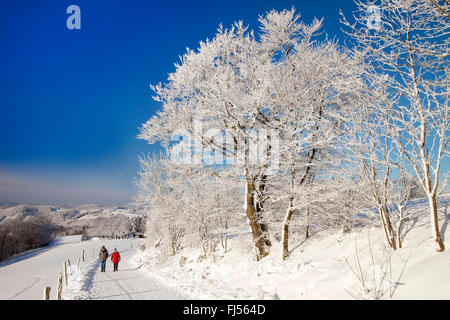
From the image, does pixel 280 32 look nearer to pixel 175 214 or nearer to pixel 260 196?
pixel 260 196

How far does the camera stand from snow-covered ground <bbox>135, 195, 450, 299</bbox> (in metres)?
3.74


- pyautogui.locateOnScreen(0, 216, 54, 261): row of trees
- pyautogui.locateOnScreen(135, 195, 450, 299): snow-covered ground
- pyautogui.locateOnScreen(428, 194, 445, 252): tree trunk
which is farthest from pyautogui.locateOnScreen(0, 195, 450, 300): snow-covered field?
pyautogui.locateOnScreen(0, 216, 54, 261): row of trees

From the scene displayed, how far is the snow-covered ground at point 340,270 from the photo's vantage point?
3.74m

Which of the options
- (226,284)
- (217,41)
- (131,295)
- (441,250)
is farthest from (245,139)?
(131,295)

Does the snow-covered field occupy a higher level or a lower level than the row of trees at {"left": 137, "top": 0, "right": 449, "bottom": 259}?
lower

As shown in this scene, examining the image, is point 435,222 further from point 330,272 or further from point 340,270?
point 330,272

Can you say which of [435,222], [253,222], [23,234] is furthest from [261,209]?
[23,234]

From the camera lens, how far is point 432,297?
10.3 feet

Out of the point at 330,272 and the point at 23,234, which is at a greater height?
the point at 330,272

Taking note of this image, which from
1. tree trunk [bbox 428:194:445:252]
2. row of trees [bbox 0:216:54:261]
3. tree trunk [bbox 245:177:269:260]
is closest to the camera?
tree trunk [bbox 428:194:445:252]

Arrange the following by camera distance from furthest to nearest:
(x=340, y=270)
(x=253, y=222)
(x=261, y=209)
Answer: (x=261, y=209)
(x=253, y=222)
(x=340, y=270)

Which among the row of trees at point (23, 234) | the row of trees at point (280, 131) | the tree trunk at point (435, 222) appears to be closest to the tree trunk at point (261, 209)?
the row of trees at point (280, 131)

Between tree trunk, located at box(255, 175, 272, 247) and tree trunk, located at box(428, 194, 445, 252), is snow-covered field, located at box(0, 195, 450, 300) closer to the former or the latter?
tree trunk, located at box(428, 194, 445, 252)

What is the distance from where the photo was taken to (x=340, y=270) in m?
5.34
